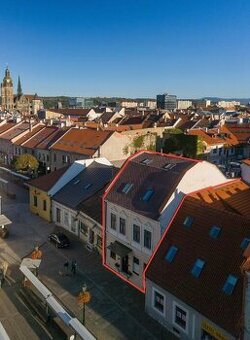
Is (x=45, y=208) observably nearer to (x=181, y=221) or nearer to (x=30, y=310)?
(x=30, y=310)

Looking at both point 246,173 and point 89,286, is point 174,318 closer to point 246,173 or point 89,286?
point 89,286

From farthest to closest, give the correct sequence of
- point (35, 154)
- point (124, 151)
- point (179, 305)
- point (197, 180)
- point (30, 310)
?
point (35, 154) → point (124, 151) → point (197, 180) → point (30, 310) → point (179, 305)

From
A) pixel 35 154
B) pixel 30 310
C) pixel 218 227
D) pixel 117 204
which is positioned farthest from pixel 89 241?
pixel 35 154

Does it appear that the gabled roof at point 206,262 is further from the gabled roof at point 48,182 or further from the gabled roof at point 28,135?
the gabled roof at point 28,135

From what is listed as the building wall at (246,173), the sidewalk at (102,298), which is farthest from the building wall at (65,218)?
the building wall at (246,173)

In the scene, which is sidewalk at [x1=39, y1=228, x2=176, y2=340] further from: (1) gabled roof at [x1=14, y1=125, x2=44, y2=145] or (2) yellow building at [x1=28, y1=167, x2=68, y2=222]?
(1) gabled roof at [x1=14, y1=125, x2=44, y2=145]

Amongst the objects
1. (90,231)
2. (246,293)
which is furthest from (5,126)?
(246,293)
